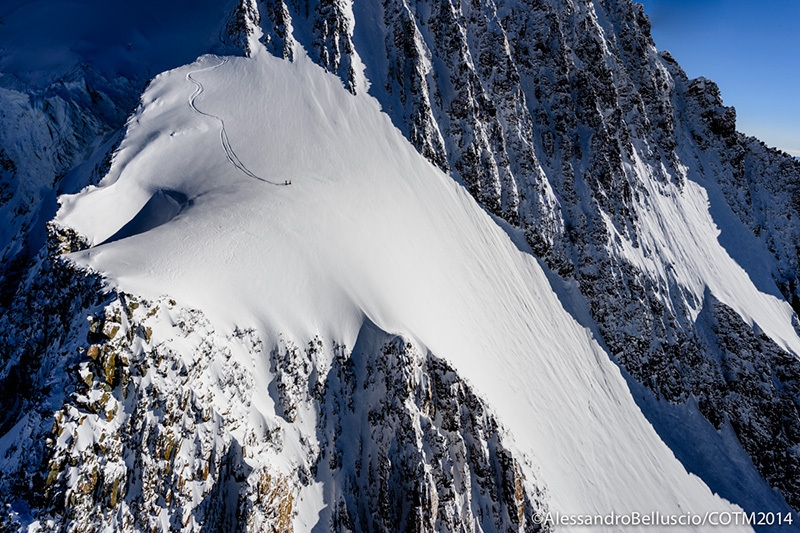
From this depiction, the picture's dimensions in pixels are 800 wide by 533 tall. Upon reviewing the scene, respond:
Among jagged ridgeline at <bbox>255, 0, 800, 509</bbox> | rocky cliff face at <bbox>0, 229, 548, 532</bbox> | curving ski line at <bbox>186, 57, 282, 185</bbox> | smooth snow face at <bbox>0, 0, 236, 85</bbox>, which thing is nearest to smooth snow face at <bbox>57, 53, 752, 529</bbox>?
curving ski line at <bbox>186, 57, 282, 185</bbox>

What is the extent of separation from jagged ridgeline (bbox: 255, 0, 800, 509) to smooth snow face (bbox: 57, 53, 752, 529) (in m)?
3.57

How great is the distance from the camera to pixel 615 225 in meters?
44.3

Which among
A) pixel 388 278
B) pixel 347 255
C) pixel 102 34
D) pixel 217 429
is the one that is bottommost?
pixel 217 429

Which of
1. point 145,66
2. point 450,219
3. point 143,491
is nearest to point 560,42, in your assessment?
point 450,219

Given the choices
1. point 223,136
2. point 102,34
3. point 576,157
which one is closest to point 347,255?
point 223,136

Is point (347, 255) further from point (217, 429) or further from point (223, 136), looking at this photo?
point (223, 136)

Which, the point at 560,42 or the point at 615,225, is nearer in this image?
the point at 615,225

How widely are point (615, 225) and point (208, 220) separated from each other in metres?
41.5

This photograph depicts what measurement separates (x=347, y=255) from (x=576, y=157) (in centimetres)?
3409

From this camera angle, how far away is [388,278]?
91.0ft

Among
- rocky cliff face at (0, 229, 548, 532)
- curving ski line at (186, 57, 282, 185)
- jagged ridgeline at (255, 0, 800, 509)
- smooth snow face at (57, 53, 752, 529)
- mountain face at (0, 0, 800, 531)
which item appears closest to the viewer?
rocky cliff face at (0, 229, 548, 532)

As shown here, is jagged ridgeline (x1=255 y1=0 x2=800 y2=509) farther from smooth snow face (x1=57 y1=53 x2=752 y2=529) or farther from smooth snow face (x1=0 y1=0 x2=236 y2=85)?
smooth snow face (x1=0 y1=0 x2=236 y2=85)

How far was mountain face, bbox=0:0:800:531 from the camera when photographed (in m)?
17.9

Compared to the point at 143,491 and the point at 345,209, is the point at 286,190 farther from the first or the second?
the point at 143,491
